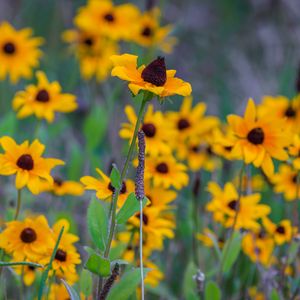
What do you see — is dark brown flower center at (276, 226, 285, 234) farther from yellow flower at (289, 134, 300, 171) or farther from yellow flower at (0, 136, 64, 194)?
yellow flower at (0, 136, 64, 194)

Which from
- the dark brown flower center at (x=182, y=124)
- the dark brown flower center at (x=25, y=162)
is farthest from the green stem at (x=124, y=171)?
Result: the dark brown flower center at (x=182, y=124)

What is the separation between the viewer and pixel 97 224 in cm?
137

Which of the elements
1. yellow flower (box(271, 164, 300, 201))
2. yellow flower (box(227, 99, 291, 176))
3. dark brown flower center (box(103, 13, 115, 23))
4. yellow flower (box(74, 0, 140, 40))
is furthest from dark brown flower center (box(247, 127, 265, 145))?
dark brown flower center (box(103, 13, 115, 23))

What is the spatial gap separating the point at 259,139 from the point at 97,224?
17.4 inches

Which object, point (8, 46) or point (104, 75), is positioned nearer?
point (8, 46)

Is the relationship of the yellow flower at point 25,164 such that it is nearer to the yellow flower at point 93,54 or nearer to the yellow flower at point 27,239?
the yellow flower at point 27,239

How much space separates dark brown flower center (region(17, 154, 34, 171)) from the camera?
1484mm

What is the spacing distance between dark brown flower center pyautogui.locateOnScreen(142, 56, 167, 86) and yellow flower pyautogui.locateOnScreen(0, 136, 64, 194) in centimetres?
35

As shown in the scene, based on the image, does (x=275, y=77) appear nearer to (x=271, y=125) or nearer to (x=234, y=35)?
(x=234, y=35)

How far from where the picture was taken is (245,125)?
1648 millimetres

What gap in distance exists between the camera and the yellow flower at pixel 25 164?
4.79 ft

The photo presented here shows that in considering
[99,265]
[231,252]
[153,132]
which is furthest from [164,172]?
[99,265]

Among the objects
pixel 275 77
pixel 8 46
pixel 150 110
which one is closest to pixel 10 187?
pixel 150 110

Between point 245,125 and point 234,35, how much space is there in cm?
317
